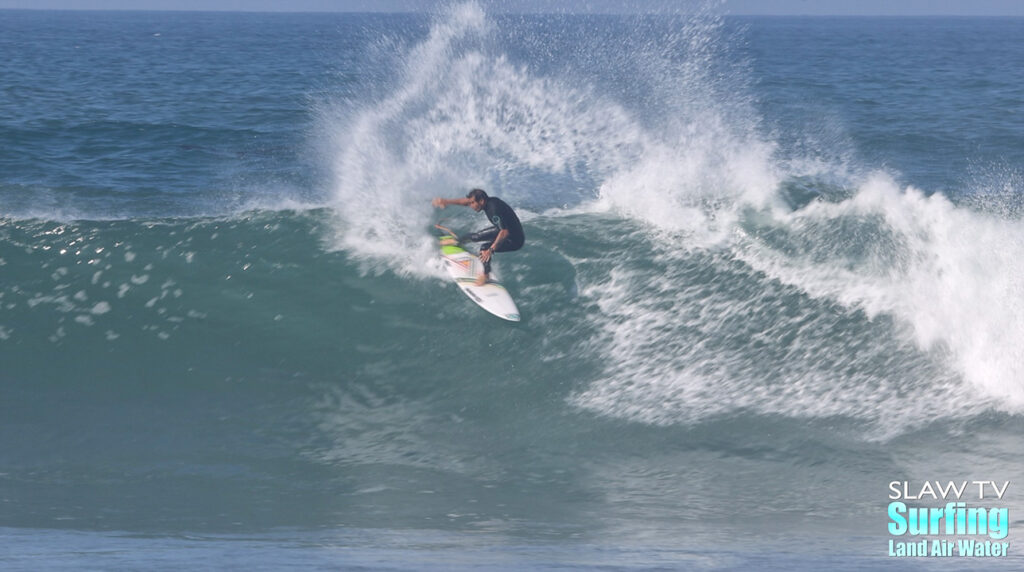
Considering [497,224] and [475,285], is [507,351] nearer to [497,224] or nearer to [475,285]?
[475,285]

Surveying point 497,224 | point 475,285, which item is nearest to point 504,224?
point 497,224

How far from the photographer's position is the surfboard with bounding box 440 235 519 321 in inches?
421

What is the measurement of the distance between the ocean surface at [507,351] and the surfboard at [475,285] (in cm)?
18

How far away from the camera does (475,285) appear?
10.9 m

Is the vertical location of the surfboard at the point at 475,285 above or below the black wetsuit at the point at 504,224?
below

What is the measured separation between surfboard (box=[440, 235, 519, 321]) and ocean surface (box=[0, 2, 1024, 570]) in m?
0.18

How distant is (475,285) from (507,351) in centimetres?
101

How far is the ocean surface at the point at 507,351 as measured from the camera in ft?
24.2

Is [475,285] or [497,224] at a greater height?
[497,224]

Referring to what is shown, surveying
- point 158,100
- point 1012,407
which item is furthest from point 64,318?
point 158,100

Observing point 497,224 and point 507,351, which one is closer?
point 507,351

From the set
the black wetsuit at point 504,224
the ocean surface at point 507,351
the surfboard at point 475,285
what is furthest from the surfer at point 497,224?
the ocean surface at point 507,351

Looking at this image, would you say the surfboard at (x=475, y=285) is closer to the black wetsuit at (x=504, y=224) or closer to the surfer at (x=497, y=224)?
the surfer at (x=497, y=224)

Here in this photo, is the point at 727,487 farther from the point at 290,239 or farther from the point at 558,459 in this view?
the point at 290,239
